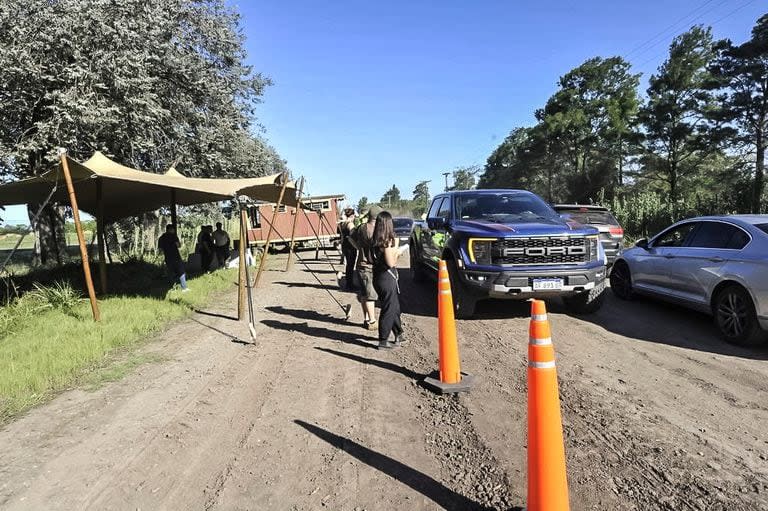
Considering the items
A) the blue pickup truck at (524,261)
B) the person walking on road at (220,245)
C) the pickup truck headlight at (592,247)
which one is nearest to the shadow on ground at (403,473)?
the blue pickup truck at (524,261)

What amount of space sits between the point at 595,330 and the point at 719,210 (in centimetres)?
1776

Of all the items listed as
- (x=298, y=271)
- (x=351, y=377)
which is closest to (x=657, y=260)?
(x=351, y=377)

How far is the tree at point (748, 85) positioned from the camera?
89.5ft

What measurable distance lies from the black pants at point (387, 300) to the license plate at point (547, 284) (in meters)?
1.97

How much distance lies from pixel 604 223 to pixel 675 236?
9.97 ft

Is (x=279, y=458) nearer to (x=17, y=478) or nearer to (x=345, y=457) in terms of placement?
(x=345, y=457)

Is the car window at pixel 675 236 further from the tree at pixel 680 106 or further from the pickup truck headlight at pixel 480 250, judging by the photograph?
the tree at pixel 680 106

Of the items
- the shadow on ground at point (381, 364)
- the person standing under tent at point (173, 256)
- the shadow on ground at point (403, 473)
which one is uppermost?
the person standing under tent at point (173, 256)

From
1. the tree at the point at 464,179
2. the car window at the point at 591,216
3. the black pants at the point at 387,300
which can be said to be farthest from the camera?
the tree at the point at 464,179

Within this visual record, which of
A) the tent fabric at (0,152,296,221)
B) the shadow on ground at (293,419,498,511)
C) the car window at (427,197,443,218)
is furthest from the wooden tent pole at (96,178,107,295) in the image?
the shadow on ground at (293,419,498,511)

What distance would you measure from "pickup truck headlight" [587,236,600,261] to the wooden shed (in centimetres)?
1748

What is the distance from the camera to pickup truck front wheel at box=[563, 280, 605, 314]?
7.10 meters

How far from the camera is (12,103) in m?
13.2

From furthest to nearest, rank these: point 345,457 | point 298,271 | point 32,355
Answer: point 298,271 < point 32,355 < point 345,457
